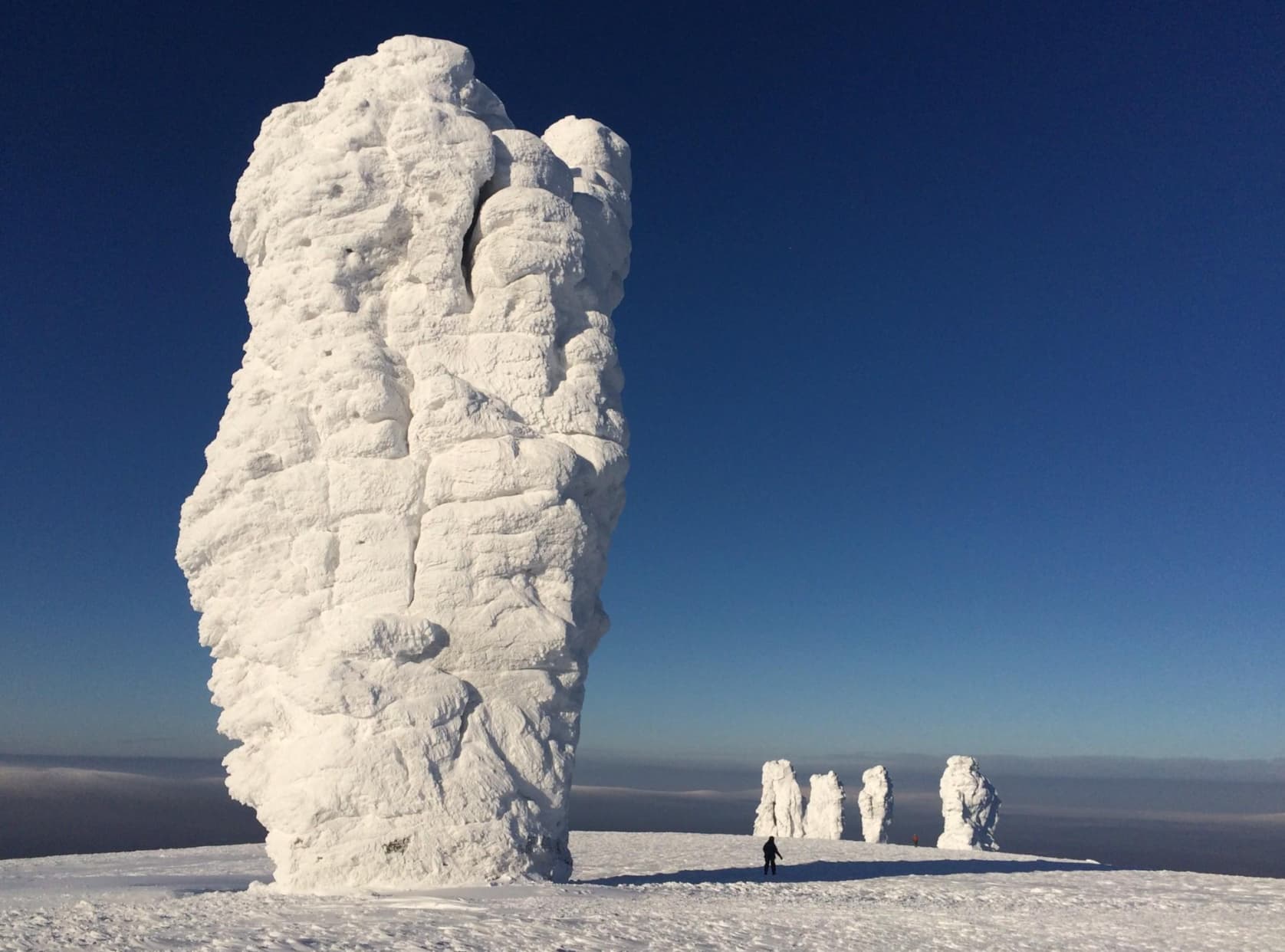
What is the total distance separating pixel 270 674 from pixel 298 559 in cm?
197

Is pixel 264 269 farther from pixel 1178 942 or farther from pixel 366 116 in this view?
pixel 1178 942

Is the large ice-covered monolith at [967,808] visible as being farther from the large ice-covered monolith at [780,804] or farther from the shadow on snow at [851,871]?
the shadow on snow at [851,871]

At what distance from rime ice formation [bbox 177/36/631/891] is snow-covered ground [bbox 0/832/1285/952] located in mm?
1469

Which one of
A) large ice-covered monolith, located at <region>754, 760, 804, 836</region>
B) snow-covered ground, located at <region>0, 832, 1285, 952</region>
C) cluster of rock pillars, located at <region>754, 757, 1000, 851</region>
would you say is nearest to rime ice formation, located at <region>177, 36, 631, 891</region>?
snow-covered ground, located at <region>0, 832, 1285, 952</region>

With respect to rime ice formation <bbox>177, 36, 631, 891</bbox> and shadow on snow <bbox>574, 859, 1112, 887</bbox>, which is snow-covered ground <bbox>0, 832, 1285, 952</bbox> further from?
rime ice formation <bbox>177, 36, 631, 891</bbox>

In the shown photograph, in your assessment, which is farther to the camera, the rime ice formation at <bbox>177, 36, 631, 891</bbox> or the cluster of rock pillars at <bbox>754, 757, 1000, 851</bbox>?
the cluster of rock pillars at <bbox>754, 757, 1000, 851</bbox>

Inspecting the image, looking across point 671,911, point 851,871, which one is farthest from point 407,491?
point 851,871

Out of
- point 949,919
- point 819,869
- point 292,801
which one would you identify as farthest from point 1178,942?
point 292,801

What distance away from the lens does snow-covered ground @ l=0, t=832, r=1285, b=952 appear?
1038 cm

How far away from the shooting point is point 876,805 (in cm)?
3947

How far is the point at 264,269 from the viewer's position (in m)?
19.5

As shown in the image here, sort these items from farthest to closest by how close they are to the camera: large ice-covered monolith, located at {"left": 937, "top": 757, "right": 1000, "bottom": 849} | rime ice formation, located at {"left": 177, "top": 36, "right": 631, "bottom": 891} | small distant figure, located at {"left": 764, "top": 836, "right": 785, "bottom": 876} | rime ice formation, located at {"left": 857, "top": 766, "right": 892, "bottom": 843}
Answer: rime ice formation, located at {"left": 857, "top": 766, "right": 892, "bottom": 843} → large ice-covered monolith, located at {"left": 937, "top": 757, "right": 1000, "bottom": 849} → small distant figure, located at {"left": 764, "top": 836, "right": 785, "bottom": 876} → rime ice formation, located at {"left": 177, "top": 36, "right": 631, "bottom": 891}

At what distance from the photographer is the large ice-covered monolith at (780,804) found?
41.5 metres

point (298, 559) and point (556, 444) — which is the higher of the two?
point (556, 444)
